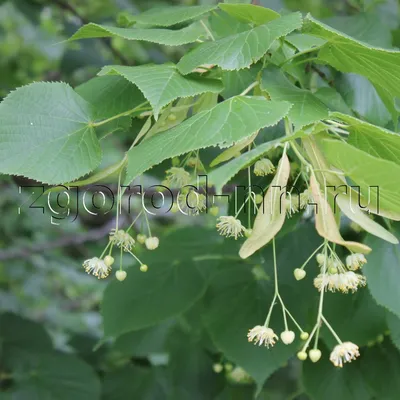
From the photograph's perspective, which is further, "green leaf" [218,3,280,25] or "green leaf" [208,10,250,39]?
"green leaf" [208,10,250,39]

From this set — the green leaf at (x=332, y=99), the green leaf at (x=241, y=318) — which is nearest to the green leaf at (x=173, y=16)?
the green leaf at (x=332, y=99)

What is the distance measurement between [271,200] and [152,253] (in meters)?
0.82

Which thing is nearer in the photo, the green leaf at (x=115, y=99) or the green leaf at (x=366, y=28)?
the green leaf at (x=115, y=99)

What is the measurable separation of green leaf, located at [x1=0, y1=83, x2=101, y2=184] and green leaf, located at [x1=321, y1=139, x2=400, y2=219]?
1.10 feet

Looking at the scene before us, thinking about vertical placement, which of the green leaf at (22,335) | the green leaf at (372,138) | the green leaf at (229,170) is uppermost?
the green leaf at (229,170)

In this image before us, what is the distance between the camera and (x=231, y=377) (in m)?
1.55

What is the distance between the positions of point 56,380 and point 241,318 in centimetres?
64

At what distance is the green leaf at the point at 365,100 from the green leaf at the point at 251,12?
0.86 feet

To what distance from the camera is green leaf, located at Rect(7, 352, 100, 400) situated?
5.29 ft

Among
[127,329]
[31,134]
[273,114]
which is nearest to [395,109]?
[273,114]

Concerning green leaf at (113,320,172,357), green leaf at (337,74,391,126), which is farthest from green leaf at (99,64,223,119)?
green leaf at (113,320,172,357)

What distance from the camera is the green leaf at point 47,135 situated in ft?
2.74

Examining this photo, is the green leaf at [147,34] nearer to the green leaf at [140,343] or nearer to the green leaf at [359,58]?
the green leaf at [359,58]

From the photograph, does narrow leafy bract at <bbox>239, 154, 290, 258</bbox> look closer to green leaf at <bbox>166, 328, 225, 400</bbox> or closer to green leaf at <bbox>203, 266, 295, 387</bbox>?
green leaf at <bbox>203, 266, 295, 387</bbox>
